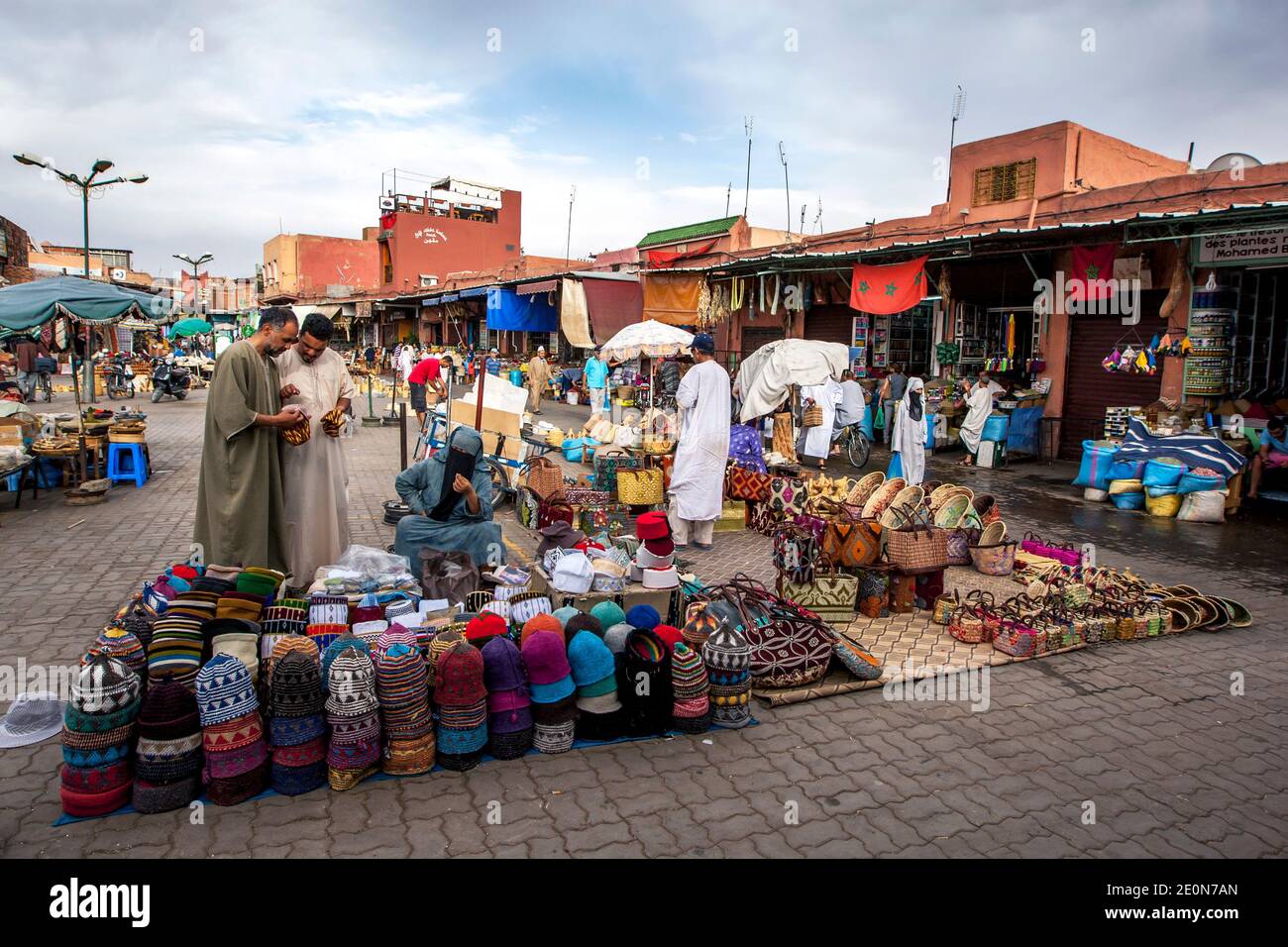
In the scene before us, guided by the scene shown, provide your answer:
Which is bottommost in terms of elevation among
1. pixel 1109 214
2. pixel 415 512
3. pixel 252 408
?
pixel 415 512

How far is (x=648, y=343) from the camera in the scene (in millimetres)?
11086

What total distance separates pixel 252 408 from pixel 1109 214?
11.2m

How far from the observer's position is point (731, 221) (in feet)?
61.2

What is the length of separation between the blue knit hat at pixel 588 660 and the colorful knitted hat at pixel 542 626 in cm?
9

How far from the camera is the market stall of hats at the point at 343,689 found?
3033 millimetres

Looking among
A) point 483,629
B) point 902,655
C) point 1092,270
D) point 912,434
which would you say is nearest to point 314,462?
point 483,629

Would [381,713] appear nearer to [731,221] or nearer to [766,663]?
[766,663]

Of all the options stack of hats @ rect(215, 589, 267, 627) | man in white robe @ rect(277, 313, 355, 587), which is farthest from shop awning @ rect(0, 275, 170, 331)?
stack of hats @ rect(215, 589, 267, 627)

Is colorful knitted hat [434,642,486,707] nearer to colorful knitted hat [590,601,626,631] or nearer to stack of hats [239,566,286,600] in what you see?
colorful knitted hat [590,601,626,631]

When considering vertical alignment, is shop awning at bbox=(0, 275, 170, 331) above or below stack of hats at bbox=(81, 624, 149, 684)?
above

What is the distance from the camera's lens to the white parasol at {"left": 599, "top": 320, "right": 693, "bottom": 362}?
11.1m

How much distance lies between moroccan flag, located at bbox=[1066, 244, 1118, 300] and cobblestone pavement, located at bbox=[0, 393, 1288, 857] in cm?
725

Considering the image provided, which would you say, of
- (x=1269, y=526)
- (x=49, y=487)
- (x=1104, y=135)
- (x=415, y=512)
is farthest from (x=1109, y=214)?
(x=49, y=487)

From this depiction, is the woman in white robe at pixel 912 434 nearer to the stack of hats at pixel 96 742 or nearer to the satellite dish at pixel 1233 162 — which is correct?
the satellite dish at pixel 1233 162
